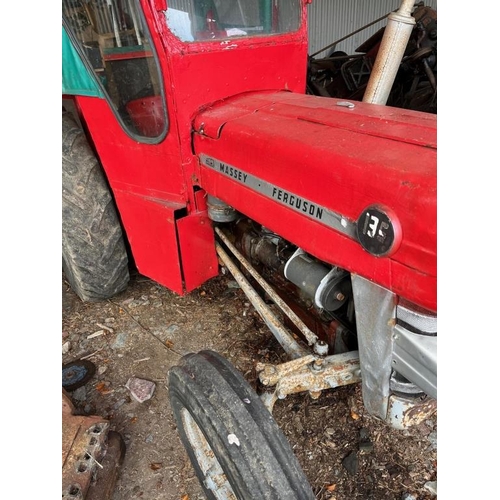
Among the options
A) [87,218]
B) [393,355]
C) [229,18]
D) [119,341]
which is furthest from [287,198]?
[119,341]

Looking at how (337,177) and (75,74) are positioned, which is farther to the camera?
(75,74)

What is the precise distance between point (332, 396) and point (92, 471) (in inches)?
45.3

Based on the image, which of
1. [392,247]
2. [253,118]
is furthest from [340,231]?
[253,118]

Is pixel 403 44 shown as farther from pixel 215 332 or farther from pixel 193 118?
pixel 215 332

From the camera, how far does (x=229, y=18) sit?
1956 millimetres

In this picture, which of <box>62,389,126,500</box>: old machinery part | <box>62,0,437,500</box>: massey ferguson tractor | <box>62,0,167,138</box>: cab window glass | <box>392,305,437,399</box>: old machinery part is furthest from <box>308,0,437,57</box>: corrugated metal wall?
<box>392,305,437,399</box>: old machinery part

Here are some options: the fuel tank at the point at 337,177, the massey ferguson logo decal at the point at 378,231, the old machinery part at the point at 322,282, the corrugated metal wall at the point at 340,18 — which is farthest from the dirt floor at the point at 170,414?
the corrugated metal wall at the point at 340,18

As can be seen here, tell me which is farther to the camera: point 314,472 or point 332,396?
point 332,396

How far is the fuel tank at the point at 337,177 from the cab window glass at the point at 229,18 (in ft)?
0.96

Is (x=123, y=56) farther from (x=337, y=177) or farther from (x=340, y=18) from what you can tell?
(x=340, y=18)

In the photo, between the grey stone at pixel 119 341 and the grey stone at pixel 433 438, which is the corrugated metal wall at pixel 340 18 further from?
the grey stone at pixel 433 438

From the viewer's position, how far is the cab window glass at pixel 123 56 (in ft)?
5.99

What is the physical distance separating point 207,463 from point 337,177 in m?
1.22

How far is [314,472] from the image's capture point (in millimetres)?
1936
